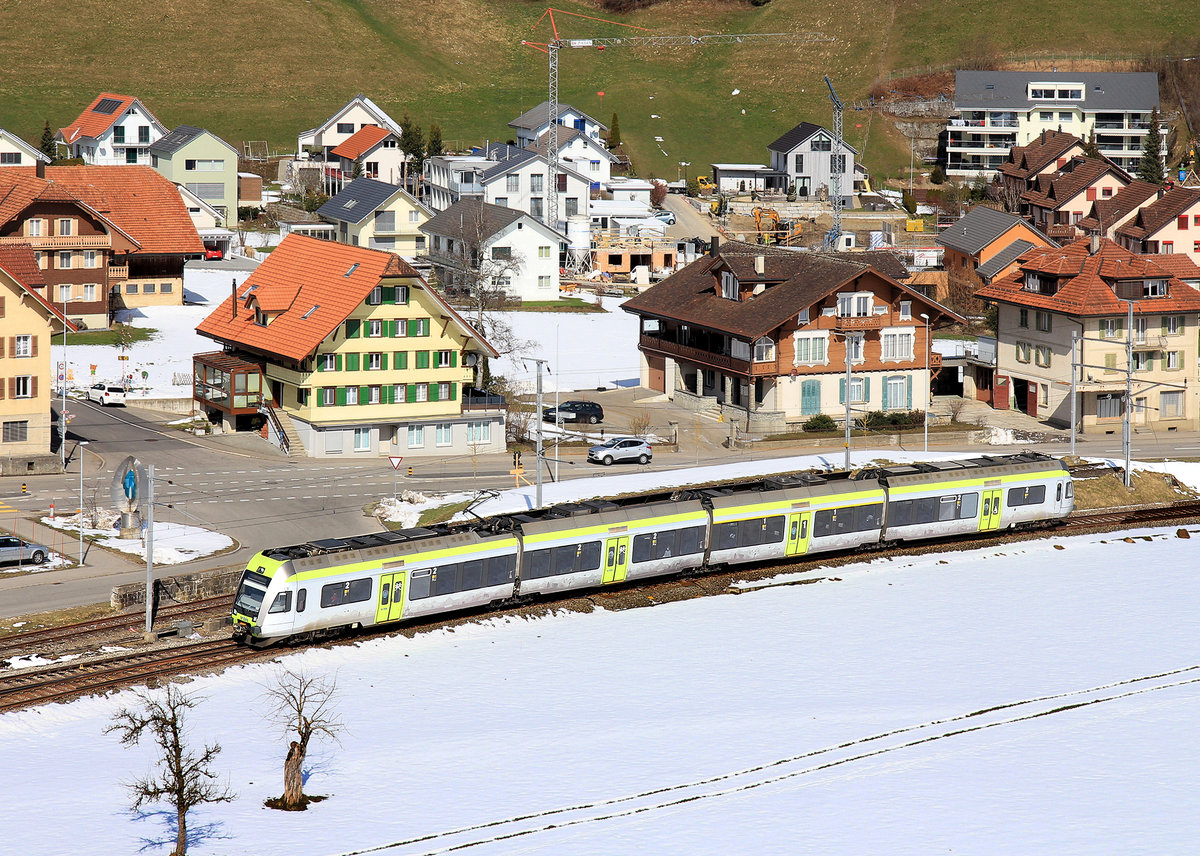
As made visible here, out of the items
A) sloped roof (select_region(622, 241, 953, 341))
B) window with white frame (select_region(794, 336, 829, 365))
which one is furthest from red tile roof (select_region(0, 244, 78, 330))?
window with white frame (select_region(794, 336, 829, 365))

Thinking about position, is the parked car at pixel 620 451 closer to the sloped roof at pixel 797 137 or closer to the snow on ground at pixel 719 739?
the snow on ground at pixel 719 739

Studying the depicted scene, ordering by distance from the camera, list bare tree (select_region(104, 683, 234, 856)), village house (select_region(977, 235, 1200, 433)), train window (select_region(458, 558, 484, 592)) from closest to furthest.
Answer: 1. bare tree (select_region(104, 683, 234, 856))
2. train window (select_region(458, 558, 484, 592))
3. village house (select_region(977, 235, 1200, 433))

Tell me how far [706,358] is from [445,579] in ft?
154

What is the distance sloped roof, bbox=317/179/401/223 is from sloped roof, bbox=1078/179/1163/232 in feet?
207

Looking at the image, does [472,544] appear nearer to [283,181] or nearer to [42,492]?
[42,492]

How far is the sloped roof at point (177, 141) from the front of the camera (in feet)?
518

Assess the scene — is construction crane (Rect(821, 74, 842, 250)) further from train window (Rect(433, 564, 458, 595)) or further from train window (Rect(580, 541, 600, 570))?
train window (Rect(433, 564, 458, 595))

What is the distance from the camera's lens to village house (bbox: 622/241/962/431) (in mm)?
95188

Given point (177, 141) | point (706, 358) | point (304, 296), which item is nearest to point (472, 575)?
point (304, 296)

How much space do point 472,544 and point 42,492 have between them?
29.8 metres

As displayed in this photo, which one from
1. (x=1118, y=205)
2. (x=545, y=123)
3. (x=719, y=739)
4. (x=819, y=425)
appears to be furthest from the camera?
(x=545, y=123)

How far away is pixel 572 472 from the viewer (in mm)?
82750

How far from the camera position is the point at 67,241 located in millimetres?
110375

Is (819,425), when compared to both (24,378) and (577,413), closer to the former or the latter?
(577,413)
